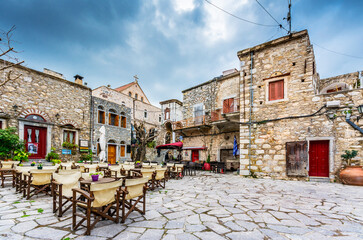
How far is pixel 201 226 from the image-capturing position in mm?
2811

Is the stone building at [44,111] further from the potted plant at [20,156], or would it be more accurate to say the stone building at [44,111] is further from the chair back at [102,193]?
the chair back at [102,193]

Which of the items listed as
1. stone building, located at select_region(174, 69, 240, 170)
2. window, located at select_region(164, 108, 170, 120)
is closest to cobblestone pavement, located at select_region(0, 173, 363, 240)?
stone building, located at select_region(174, 69, 240, 170)

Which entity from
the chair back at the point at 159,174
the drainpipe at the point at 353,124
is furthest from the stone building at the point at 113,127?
the drainpipe at the point at 353,124

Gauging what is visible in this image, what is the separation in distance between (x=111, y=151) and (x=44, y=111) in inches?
229

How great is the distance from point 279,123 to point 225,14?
220 inches

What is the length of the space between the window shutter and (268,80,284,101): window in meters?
2.36

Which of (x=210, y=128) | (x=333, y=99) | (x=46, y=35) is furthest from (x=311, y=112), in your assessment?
(x=46, y=35)

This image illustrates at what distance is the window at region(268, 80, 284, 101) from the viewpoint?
847cm

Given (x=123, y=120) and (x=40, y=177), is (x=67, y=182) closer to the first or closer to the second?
(x=40, y=177)

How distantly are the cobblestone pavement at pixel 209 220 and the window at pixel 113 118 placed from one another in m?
10.4

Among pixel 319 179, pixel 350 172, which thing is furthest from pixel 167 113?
pixel 350 172

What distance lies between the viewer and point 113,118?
49.3 ft

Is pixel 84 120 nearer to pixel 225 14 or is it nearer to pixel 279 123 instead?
pixel 225 14

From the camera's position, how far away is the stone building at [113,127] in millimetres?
13289
